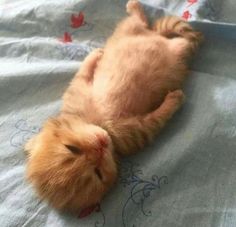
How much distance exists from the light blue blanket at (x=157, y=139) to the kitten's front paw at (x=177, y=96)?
0.02m

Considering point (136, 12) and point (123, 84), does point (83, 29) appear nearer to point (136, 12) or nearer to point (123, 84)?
point (136, 12)

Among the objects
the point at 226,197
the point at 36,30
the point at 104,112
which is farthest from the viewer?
the point at 36,30

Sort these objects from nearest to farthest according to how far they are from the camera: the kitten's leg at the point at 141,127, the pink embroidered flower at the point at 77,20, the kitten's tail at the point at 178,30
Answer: the kitten's leg at the point at 141,127, the kitten's tail at the point at 178,30, the pink embroidered flower at the point at 77,20

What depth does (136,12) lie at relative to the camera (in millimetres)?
1133

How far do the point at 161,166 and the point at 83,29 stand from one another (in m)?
0.56

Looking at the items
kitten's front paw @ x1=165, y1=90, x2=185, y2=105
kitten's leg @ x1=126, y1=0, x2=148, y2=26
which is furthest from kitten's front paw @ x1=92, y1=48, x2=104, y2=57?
kitten's front paw @ x1=165, y1=90, x2=185, y2=105

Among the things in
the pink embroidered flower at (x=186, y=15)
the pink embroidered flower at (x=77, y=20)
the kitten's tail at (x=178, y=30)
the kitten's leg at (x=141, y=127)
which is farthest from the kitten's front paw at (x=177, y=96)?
the pink embroidered flower at (x=77, y=20)

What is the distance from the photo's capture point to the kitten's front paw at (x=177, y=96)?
958 millimetres

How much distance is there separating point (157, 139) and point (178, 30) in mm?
325

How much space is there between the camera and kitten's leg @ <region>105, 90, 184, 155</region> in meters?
0.94

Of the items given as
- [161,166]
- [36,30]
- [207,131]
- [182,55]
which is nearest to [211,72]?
[182,55]

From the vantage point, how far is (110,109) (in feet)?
3.25

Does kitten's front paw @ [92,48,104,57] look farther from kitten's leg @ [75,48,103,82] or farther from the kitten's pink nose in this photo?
the kitten's pink nose

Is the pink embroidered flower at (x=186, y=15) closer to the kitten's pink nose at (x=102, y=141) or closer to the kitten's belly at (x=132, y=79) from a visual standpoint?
the kitten's belly at (x=132, y=79)
